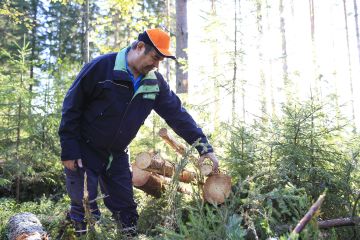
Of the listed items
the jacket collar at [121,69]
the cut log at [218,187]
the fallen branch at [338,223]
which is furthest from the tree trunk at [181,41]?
the fallen branch at [338,223]

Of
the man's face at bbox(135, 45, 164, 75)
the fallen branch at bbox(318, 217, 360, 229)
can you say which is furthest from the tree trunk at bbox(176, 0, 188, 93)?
the fallen branch at bbox(318, 217, 360, 229)

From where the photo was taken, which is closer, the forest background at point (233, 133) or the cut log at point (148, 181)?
the forest background at point (233, 133)

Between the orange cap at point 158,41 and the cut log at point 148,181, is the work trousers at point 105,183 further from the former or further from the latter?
the orange cap at point 158,41

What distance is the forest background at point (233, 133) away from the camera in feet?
9.81

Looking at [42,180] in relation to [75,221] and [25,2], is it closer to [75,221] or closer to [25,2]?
[75,221]

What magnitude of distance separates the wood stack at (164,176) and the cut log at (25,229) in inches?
48.3

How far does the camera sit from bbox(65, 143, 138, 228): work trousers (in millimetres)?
3877

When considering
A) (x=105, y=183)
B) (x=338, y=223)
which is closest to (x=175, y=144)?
(x=105, y=183)

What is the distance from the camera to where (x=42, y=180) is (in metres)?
7.17

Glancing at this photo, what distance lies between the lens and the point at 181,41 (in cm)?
1078

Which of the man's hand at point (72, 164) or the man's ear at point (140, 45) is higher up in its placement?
the man's ear at point (140, 45)

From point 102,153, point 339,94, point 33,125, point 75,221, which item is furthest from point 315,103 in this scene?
point 33,125

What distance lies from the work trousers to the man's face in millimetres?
1014

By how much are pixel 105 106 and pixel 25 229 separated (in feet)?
4.94
